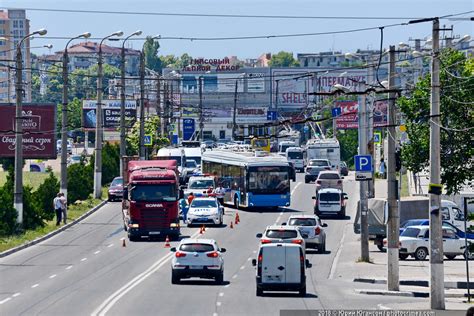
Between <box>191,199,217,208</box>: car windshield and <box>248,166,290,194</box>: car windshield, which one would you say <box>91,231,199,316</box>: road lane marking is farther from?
<box>248,166,290,194</box>: car windshield

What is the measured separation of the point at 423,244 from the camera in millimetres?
50781

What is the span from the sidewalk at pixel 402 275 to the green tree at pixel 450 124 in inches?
126

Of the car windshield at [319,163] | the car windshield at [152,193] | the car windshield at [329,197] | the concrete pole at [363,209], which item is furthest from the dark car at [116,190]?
the concrete pole at [363,209]

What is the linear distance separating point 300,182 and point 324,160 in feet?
8.44

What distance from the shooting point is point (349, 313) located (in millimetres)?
30969

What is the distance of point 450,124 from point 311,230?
24.1 ft

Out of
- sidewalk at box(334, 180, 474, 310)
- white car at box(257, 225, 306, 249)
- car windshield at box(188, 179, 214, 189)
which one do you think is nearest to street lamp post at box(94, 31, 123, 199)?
car windshield at box(188, 179, 214, 189)

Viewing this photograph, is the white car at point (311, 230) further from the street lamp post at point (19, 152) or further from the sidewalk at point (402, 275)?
the street lamp post at point (19, 152)

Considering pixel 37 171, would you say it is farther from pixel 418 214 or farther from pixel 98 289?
pixel 98 289

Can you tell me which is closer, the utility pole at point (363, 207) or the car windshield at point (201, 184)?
the utility pole at point (363, 207)

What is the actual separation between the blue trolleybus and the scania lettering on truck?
13.7 m

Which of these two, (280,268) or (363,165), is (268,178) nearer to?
(363,165)

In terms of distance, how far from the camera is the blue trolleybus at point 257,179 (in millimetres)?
68250

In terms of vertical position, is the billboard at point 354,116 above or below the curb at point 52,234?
above
